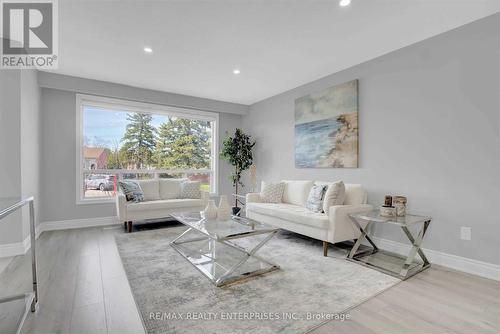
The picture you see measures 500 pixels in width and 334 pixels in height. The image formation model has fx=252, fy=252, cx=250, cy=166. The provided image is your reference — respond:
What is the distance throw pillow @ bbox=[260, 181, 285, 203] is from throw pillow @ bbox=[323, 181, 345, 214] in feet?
3.89

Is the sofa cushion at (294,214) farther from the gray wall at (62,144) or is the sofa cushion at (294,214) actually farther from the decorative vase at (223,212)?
the gray wall at (62,144)

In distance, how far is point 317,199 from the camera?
11.5 ft

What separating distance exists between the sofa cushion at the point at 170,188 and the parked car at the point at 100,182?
91 cm

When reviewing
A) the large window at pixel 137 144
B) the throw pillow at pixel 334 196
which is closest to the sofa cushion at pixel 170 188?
the large window at pixel 137 144

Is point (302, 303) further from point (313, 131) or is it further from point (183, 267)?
point (313, 131)

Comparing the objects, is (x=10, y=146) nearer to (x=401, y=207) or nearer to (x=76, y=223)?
(x=76, y=223)

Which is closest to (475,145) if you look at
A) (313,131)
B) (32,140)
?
(313,131)

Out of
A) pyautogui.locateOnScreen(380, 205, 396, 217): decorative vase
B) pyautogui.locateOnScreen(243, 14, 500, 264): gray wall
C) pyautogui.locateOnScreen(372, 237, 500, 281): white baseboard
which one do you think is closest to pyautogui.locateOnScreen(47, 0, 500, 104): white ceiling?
pyautogui.locateOnScreen(243, 14, 500, 264): gray wall

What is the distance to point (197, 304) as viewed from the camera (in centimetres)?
195

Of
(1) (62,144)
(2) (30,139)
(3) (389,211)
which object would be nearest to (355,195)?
(3) (389,211)

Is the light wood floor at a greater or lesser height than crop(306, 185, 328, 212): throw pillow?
lesser

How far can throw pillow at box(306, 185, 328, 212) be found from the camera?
11.3ft

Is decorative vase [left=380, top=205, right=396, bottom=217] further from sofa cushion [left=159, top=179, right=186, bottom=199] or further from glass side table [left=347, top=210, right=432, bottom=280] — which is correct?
sofa cushion [left=159, top=179, right=186, bottom=199]

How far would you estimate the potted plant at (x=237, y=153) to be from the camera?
5.55 meters
